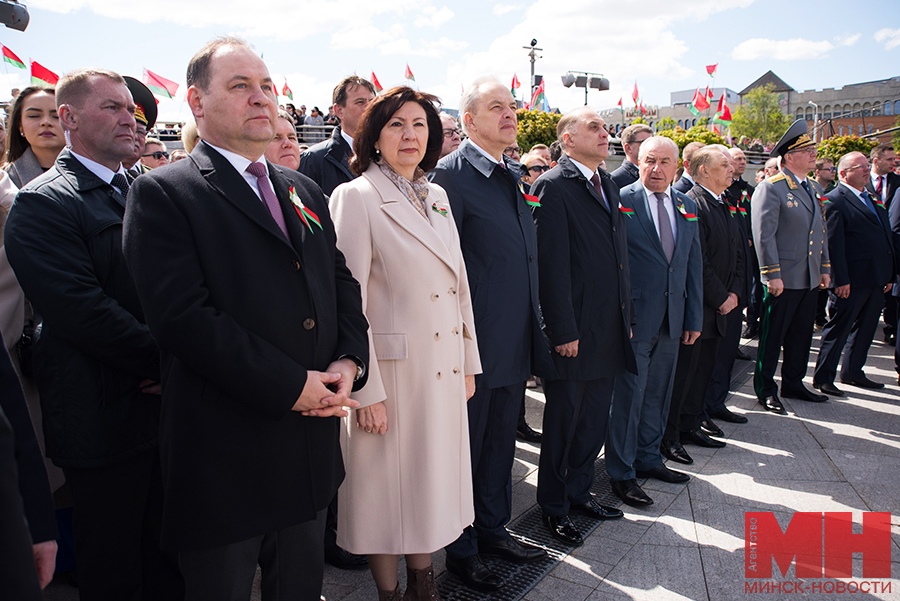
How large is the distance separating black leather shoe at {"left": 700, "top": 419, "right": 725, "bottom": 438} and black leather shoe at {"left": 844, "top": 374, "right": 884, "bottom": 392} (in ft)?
8.37

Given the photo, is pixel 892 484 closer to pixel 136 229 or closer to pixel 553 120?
pixel 136 229

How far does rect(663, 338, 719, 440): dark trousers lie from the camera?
4.66 meters

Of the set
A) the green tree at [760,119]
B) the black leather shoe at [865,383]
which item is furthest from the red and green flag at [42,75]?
the green tree at [760,119]

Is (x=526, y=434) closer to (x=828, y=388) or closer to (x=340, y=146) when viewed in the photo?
(x=340, y=146)

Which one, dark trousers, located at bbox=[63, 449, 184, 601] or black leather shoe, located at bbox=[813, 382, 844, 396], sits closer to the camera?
dark trousers, located at bbox=[63, 449, 184, 601]

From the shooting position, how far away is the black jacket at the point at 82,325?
213 cm

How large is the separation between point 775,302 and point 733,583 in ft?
12.0

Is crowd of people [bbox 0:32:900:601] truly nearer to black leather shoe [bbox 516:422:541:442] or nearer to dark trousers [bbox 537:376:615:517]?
dark trousers [bbox 537:376:615:517]

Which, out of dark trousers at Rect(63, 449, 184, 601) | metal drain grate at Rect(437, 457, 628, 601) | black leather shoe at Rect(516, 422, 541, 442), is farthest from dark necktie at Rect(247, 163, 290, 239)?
black leather shoe at Rect(516, 422, 541, 442)

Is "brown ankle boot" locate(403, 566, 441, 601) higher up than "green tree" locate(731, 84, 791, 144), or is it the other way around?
"green tree" locate(731, 84, 791, 144)

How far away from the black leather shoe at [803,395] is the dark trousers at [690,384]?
185cm

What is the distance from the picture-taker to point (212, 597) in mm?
1740

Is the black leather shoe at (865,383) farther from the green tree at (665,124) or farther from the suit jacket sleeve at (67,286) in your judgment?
the green tree at (665,124)

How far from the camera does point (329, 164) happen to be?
159 inches
